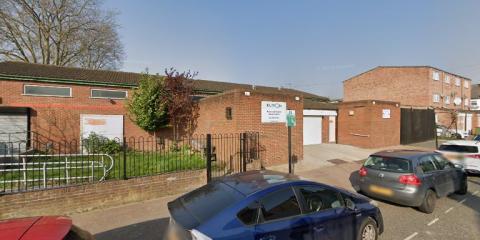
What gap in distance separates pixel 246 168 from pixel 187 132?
688 cm

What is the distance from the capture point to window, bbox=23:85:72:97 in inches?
552

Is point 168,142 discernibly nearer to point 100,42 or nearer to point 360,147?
point 360,147

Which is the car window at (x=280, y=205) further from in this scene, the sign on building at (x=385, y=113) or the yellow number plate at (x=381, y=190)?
the sign on building at (x=385, y=113)

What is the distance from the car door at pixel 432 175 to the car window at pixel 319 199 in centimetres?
358

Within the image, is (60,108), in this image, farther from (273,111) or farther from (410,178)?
(410,178)

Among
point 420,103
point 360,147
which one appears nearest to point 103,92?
point 360,147

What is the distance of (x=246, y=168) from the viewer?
9.48m

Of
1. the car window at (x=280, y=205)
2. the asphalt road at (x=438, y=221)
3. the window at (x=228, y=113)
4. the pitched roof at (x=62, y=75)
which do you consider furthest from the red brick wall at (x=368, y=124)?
the car window at (x=280, y=205)

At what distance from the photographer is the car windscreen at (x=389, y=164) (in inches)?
249

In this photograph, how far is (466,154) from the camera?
9.80 meters

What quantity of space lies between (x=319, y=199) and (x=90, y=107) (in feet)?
50.0

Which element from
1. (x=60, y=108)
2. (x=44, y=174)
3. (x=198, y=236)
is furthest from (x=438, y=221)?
(x=60, y=108)

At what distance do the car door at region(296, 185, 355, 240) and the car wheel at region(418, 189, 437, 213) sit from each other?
127 inches

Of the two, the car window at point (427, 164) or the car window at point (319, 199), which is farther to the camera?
the car window at point (427, 164)
